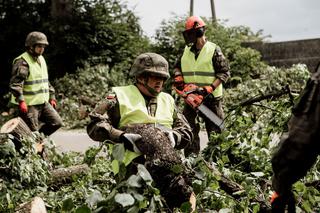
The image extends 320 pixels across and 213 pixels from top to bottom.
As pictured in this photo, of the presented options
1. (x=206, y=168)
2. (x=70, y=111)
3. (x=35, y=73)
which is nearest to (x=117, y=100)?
(x=206, y=168)

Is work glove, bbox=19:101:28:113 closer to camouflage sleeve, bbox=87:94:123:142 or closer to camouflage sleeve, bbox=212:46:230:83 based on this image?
camouflage sleeve, bbox=212:46:230:83

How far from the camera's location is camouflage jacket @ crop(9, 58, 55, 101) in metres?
8.30

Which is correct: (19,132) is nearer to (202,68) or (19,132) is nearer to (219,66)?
(202,68)

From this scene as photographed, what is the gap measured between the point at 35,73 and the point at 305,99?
21.1 feet

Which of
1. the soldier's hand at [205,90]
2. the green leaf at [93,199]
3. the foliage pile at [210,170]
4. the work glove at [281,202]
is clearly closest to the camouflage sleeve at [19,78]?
the foliage pile at [210,170]

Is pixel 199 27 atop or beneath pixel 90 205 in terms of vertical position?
atop

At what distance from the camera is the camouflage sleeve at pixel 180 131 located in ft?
15.4

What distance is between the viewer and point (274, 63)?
17078 millimetres

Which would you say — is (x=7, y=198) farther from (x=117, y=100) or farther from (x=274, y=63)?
(x=274, y=63)

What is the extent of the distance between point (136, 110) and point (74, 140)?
7.58 meters

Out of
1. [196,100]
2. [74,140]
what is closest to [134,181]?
[196,100]

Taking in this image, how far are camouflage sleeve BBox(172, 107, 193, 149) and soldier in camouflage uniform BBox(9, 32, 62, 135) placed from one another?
3.83m

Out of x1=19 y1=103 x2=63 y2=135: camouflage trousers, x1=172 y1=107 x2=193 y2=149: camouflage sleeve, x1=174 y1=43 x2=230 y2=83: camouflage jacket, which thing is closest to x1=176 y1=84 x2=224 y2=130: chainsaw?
x1=174 y1=43 x2=230 y2=83: camouflage jacket

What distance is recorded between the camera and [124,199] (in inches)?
123
